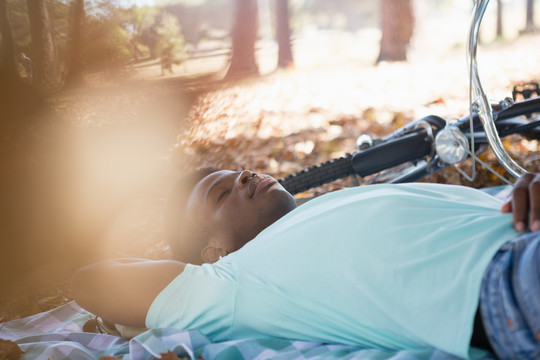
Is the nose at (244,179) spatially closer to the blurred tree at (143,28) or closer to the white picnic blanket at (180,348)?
the white picnic blanket at (180,348)

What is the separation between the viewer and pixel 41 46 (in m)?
1.70

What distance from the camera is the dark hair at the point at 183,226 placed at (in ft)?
4.66

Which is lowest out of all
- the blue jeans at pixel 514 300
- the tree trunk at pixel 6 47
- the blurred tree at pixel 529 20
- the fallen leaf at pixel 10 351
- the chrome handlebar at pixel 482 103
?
the fallen leaf at pixel 10 351

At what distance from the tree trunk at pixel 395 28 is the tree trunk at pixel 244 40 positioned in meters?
2.01

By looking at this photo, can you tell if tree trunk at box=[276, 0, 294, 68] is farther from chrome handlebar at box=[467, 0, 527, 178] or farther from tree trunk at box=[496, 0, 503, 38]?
tree trunk at box=[496, 0, 503, 38]

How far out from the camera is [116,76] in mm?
1971

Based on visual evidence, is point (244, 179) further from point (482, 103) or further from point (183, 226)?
point (482, 103)

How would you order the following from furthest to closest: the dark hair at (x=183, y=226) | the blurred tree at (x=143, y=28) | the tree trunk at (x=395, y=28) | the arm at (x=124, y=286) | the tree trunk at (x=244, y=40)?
1. the tree trunk at (x=395, y=28)
2. the tree trunk at (x=244, y=40)
3. the blurred tree at (x=143, y=28)
4. the dark hair at (x=183, y=226)
5. the arm at (x=124, y=286)

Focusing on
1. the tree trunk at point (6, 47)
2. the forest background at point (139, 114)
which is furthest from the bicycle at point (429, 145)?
the tree trunk at point (6, 47)

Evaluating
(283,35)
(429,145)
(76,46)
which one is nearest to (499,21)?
(283,35)

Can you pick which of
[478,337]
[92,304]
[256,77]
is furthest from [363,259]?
[256,77]

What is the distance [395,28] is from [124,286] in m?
4.23

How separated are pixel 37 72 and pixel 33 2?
0.22m

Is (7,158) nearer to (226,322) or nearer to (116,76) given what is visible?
(116,76)
